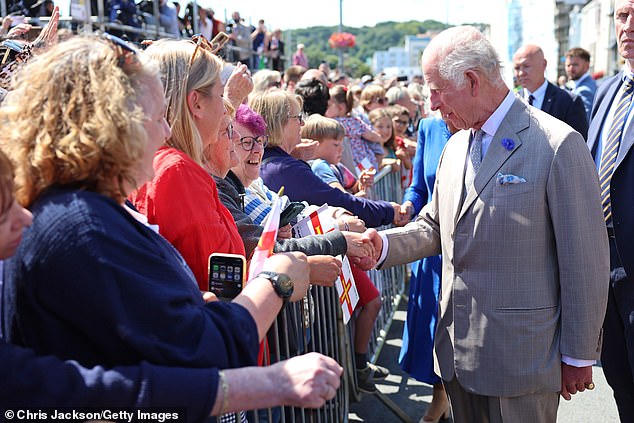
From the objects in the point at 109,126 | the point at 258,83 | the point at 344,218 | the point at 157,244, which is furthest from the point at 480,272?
the point at 258,83

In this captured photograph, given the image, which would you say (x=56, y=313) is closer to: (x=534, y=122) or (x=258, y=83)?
(x=534, y=122)

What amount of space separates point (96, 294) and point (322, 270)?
102cm

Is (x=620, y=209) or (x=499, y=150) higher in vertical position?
(x=499, y=150)

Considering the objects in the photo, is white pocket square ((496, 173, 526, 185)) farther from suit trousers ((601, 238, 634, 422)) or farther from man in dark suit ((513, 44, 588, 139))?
man in dark suit ((513, 44, 588, 139))

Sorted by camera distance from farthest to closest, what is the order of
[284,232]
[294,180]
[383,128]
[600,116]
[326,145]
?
1. [383,128]
2. [326,145]
3. [294,180]
4. [600,116]
5. [284,232]

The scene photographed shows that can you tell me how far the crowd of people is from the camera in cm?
135

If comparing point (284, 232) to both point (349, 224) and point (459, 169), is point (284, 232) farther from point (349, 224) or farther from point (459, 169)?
point (459, 169)

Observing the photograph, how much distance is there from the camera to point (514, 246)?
2.47 m

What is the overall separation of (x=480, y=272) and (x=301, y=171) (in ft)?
5.09

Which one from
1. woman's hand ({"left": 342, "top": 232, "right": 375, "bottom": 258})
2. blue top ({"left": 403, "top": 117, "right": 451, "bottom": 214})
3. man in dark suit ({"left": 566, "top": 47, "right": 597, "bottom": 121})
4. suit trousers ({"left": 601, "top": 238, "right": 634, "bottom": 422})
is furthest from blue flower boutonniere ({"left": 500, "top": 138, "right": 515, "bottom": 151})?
man in dark suit ({"left": 566, "top": 47, "right": 597, "bottom": 121})

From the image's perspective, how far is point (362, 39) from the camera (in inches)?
6417

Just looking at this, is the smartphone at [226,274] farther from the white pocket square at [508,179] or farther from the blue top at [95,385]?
the white pocket square at [508,179]

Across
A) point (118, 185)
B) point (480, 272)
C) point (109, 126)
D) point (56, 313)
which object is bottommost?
point (480, 272)

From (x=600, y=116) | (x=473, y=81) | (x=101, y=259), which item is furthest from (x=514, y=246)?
(x=101, y=259)
